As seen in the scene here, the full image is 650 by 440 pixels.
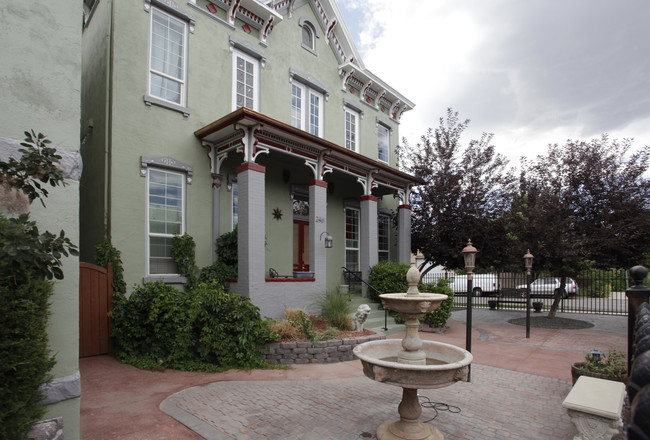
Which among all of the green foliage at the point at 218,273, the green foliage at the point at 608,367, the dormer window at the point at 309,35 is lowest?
the green foliage at the point at 608,367

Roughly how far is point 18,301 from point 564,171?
48.7 ft

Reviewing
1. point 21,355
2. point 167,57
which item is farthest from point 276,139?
point 21,355

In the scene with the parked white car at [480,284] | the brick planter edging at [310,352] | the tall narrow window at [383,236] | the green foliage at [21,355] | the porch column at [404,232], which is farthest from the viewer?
the parked white car at [480,284]

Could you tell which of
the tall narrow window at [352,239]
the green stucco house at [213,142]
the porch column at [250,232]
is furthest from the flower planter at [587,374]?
the tall narrow window at [352,239]

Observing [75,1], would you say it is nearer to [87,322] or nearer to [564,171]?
[87,322]

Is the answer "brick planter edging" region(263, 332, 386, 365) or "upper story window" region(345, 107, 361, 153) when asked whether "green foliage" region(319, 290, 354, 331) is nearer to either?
"brick planter edging" region(263, 332, 386, 365)

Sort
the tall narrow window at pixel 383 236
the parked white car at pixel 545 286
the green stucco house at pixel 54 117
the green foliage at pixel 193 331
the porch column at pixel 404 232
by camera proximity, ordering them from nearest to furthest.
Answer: the green stucco house at pixel 54 117 → the green foliage at pixel 193 331 → the porch column at pixel 404 232 → the tall narrow window at pixel 383 236 → the parked white car at pixel 545 286

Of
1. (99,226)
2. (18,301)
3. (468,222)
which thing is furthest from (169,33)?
(468,222)

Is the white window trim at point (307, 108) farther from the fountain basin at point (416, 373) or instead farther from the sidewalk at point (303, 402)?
the fountain basin at point (416, 373)

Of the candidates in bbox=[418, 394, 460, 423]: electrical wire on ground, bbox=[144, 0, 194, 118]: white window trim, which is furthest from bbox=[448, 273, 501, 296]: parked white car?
bbox=[144, 0, 194, 118]: white window trim

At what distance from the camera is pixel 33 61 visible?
12.2ft

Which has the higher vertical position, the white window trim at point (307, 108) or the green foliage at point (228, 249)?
the white window trim at point (307, 108)

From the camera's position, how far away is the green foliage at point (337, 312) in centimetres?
893

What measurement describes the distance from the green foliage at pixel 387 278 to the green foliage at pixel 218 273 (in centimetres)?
462
